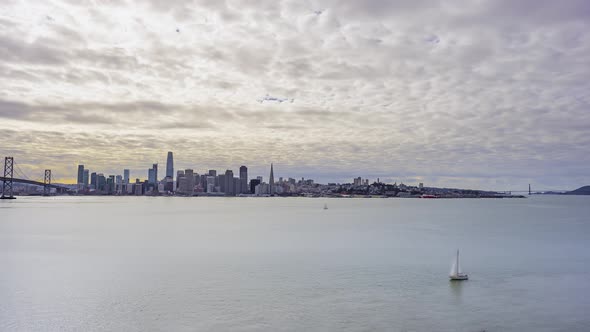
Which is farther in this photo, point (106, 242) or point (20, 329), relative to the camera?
point (106, 242)

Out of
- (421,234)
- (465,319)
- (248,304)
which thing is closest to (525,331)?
(465,319)

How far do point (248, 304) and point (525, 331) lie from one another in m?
13.0

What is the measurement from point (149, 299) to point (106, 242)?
3088 centimetres

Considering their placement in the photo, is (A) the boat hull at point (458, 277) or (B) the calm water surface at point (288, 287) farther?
(A) the boat hull at point (458, 277)

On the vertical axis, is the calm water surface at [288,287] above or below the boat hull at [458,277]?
below

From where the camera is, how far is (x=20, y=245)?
48.7 m

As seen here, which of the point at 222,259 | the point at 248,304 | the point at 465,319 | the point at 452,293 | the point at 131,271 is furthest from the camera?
the point at 222,259

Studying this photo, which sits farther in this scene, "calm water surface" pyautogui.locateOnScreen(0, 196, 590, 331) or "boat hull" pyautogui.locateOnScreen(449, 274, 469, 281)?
"boat hull" pyautogui.locateOnScreen(449, 274, 469, 281)

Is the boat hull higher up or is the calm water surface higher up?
the boat hull

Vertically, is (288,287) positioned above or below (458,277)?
below

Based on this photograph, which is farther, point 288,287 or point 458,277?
point 458,277

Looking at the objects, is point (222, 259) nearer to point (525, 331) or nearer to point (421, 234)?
point (525, 331)

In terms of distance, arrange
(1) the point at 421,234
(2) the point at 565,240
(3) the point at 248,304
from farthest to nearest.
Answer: (1) the point at 421,234, (2) the point at 565,240, (3) the point at 248,304

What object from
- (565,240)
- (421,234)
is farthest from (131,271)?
(565,240)
